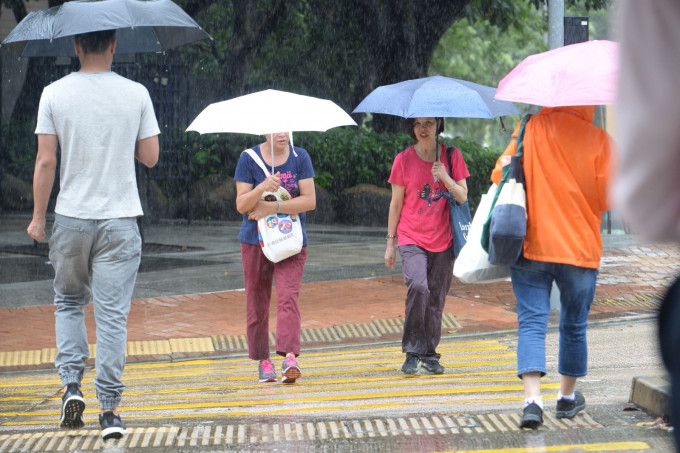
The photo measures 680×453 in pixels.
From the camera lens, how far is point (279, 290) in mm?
6219

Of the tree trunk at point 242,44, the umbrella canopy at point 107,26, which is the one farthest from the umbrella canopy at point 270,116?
the tree trunk at point 242,44

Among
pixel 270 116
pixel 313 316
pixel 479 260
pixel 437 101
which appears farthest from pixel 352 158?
pixel 479 260

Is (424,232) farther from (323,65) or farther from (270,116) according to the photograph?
(323,65)

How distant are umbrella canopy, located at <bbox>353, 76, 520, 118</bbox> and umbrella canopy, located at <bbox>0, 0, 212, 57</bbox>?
129 centimetres

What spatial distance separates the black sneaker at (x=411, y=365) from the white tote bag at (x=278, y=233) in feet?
3.38

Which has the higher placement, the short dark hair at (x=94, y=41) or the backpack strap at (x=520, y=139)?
the short dark hair at (x=94, y=41)

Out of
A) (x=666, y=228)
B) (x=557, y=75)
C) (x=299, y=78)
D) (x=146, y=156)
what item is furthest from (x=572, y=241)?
(x=299, y=78)

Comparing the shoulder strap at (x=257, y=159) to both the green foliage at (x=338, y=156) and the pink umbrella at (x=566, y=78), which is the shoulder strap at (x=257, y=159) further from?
the green foliage at (x=338, y=156)

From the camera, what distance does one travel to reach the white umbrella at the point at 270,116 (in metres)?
6.05

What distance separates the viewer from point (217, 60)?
27.4 m

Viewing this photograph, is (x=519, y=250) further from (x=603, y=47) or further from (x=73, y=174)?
(x=73, y=174)

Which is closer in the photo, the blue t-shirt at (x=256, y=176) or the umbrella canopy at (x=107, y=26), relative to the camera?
the umbrella canopy at (x=107, y=26)

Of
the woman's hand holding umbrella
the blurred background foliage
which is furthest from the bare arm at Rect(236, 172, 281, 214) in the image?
the blurred background foliage

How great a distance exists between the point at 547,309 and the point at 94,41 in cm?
251
